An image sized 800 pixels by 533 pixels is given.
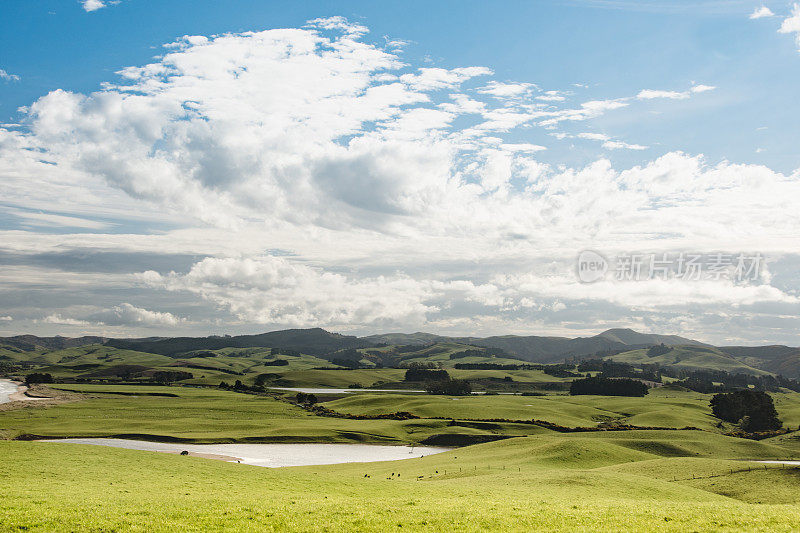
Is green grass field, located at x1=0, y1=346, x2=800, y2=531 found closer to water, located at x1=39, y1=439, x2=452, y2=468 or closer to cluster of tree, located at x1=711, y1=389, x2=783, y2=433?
water, located at x1=39, y1=439, x2=452, y2=468

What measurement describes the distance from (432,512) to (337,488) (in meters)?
18.5

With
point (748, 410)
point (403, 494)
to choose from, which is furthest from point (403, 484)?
point (748, 410)

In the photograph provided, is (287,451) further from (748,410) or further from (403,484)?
(748,410)

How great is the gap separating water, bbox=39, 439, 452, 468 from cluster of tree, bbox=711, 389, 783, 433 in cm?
10423

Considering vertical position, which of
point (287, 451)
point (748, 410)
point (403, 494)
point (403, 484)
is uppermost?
point (403, 494)

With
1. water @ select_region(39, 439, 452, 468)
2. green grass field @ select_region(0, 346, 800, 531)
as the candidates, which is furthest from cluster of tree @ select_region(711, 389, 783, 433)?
water @ select_region(39, 439, 452, 468)

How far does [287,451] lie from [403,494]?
211ft

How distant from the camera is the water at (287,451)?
9319 centimetres

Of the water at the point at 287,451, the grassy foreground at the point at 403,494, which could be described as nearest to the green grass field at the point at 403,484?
the grassy foreground at the point at 403,494

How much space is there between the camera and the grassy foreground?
94.8 ft

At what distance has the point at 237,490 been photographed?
43.2 meters

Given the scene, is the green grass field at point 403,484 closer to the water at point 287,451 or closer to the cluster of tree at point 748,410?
the water at point 287,451

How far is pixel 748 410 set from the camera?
16262 cm

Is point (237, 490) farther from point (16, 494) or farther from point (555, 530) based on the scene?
point (555, 530)
